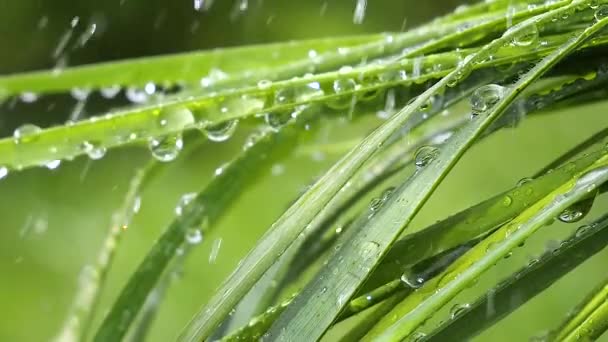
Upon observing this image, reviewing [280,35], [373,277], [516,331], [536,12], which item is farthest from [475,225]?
[280,35]

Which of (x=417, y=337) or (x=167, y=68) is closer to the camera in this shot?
(x=417, y=337)

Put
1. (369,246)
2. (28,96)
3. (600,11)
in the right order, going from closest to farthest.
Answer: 1. (369,246)
2. (600,11)
3. (28,96)

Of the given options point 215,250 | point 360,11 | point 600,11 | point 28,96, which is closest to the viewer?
point 600,11

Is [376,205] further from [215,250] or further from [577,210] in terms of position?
[215,250]

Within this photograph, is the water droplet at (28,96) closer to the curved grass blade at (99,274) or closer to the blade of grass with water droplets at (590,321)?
the curved grass blade at (99,274)

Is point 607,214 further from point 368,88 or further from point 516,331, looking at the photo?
point 516,331

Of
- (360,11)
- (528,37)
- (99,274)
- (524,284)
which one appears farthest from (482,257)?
(360,11)
